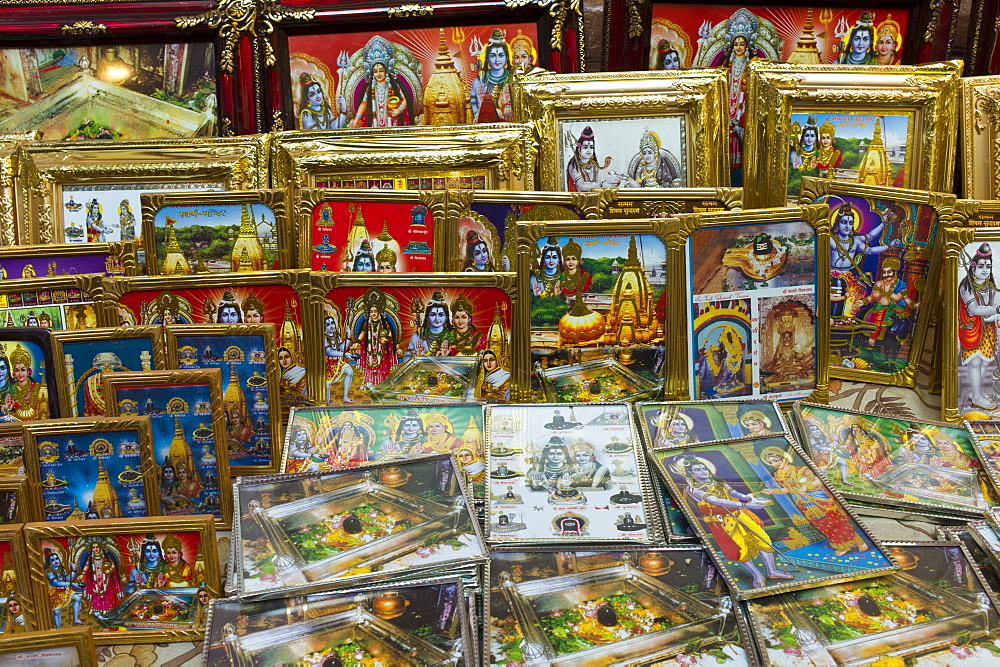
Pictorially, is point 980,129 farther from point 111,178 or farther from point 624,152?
point 111,178

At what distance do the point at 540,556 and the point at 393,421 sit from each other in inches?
31.5

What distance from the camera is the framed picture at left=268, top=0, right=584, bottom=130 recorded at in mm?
4223

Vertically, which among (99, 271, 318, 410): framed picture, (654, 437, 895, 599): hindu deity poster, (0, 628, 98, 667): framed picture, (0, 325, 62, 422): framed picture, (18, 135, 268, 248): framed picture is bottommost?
A: (0, 628, 98, 667): framed picture

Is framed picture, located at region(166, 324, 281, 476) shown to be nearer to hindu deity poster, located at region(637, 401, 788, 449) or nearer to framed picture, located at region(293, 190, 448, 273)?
framed picture, located at region(293, 190, 448, 273)

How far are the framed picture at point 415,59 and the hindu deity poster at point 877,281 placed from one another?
4.92 feet

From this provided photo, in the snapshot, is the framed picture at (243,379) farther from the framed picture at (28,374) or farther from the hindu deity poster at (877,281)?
the hindu deity poster at (877,281)

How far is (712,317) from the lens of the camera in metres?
3.41

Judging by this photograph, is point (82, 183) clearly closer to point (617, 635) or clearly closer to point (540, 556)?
point (540, 556)

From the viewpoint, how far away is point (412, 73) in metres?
4.30

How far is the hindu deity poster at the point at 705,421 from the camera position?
123 inches

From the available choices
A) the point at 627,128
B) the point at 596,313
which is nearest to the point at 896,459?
the point at 596,313

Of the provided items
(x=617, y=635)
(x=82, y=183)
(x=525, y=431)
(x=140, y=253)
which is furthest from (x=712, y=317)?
(x=82, y=183)

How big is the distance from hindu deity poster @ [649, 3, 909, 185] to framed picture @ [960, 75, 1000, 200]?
430mm

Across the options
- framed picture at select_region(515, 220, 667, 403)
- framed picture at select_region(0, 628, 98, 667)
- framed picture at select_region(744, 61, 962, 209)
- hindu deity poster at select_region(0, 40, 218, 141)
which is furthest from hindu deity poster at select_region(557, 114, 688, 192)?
framed picture at select_region(0, 628, 98, 667)
